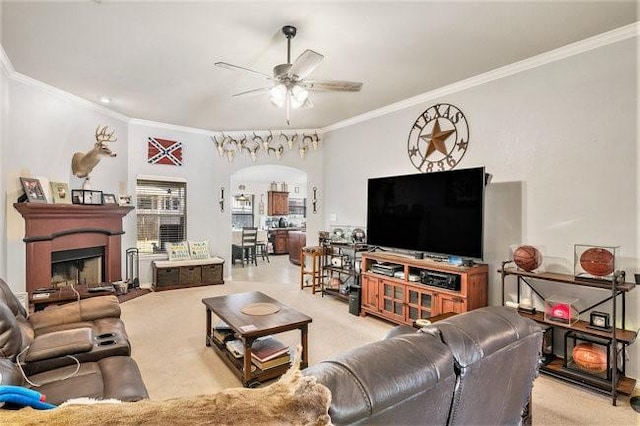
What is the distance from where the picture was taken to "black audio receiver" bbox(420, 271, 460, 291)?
11.1 ft

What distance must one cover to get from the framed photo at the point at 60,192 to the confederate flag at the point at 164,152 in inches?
61.1

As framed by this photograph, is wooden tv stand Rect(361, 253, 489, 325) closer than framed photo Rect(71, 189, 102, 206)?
Yes

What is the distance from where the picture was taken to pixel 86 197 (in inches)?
179

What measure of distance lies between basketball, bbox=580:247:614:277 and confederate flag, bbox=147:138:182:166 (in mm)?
5983

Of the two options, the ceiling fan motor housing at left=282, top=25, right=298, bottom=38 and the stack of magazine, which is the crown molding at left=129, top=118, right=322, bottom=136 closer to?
the ceiling fan motor housing at left=282, top=25, right=298, bottom=38

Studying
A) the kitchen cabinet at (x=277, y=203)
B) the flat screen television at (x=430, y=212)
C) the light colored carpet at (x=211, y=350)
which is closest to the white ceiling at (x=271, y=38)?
the flat screen television at (x=430, y=212)

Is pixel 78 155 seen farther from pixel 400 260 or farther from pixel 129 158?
pixel 400 260

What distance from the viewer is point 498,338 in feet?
4.50

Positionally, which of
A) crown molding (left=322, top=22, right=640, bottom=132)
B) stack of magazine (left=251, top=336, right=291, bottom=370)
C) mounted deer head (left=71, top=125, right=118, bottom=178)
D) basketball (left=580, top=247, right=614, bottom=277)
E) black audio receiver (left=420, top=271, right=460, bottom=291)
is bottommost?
stack of magazine (left=251, top=336, right=291, bottom=370)

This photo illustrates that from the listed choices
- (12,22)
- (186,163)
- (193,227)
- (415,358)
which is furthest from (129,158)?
(415,358)

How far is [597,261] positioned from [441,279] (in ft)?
4.39

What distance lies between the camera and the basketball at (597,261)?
2.50 meters

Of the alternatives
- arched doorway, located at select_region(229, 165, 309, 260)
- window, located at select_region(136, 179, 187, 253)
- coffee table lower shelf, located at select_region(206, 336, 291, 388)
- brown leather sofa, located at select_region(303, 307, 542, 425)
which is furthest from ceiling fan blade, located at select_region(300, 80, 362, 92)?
arched doorway, located at select_region(229, 165, 309, 260)

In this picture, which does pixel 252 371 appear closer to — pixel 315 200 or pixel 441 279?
pixel 441 279
